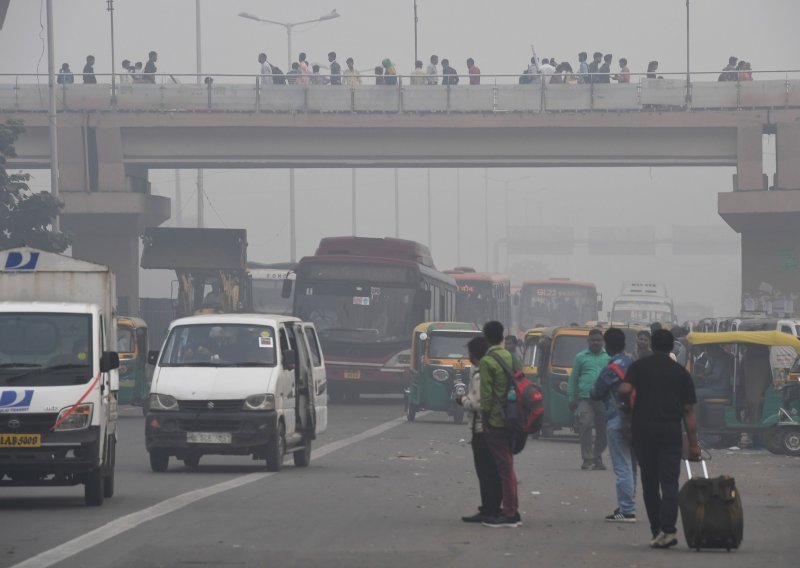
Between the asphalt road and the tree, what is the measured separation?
73.3ft

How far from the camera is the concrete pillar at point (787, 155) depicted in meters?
50.7

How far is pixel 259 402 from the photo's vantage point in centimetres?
1830

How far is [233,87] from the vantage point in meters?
51.2

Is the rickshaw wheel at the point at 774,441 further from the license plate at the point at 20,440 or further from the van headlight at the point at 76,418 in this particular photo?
the license plate at the point at 20,440

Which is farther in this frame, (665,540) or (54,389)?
(54,389)

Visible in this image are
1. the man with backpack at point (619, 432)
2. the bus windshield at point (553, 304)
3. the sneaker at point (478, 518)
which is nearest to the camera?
the sneaker at point (478, 518)

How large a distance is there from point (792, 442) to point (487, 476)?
1154cm

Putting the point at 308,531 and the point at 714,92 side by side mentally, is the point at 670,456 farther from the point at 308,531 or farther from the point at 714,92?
the point at 714,92

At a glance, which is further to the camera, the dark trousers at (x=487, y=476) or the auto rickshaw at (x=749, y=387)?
the auto rickshaw at (x=749, y=387)

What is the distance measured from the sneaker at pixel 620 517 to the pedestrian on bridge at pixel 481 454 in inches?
39.4

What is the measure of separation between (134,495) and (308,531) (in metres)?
3.61

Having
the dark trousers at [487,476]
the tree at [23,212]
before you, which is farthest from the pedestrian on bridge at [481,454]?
the tree at [23,212]

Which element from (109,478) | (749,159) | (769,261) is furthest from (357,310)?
(109,478)

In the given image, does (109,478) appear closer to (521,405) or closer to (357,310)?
(521,405)
